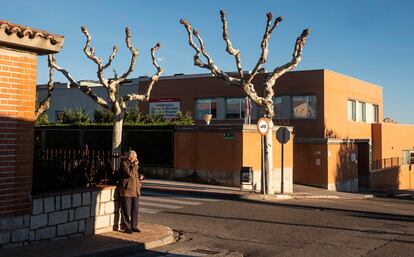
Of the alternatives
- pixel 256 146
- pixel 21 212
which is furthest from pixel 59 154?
pixel 256 146

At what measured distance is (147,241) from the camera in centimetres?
898

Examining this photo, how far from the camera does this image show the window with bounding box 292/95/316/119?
32500 millimetres

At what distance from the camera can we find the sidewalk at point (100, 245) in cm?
768

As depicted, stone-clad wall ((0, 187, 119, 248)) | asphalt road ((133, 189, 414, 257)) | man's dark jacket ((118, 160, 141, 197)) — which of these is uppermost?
man's dark jacket ((118, 160, 141, 197))

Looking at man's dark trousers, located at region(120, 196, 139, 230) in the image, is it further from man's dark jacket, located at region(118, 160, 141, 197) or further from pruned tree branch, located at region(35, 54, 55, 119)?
pruned tree branch, located at region(35, 54, 55, 119)

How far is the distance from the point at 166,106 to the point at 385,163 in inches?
686

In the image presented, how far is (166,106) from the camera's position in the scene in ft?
126

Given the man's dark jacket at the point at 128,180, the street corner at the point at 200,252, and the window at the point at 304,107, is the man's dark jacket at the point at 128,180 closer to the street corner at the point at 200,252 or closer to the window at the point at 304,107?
the street corner at the point at 200,252

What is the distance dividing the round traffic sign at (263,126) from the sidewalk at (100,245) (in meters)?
8.36

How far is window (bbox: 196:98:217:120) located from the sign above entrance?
1754mm

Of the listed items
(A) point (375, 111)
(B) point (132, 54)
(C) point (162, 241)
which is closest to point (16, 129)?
(C) point (162, 241)

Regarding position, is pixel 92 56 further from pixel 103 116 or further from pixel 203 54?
pixel 103 116

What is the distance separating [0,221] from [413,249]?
23.7ft

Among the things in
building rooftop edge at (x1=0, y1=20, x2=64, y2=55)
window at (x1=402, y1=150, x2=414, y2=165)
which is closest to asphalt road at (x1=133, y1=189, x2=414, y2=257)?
building rooftop edge at (x1=0, y1=20, x2=64, y2=55)
